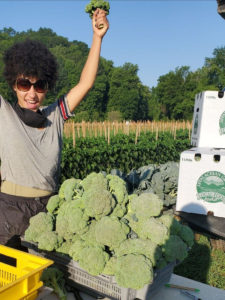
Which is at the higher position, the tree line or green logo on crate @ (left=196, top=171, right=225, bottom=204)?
the tree line

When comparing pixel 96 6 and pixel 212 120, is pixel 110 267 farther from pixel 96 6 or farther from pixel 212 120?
pixel 212 120

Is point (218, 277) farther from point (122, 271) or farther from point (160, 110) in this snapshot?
point (160, 110)

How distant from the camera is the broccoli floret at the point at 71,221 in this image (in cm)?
166

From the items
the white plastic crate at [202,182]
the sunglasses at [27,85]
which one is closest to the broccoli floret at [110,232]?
the sunglasses at [27,85]

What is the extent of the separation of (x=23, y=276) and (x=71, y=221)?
1.57 feet

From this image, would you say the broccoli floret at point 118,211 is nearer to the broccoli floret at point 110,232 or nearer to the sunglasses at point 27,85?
the broccoli floret at point 110,232

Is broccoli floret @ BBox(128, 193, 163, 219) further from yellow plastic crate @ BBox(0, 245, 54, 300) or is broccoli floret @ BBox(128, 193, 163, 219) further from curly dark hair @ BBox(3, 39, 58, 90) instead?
curly dark hair @ BBox(3, 39, 58, 90)

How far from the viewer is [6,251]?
1.52 m

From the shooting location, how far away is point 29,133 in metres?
2.13

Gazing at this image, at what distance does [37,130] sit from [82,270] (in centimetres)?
104

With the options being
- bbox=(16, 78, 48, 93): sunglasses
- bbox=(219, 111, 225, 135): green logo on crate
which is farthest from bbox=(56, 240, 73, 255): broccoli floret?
bbox=(219, 111, 225, 135): green logo on crate

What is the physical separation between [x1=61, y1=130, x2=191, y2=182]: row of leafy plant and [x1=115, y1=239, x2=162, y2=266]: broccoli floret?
217 inches

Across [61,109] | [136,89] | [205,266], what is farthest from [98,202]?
[136,89]

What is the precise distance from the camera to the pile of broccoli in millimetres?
1498
